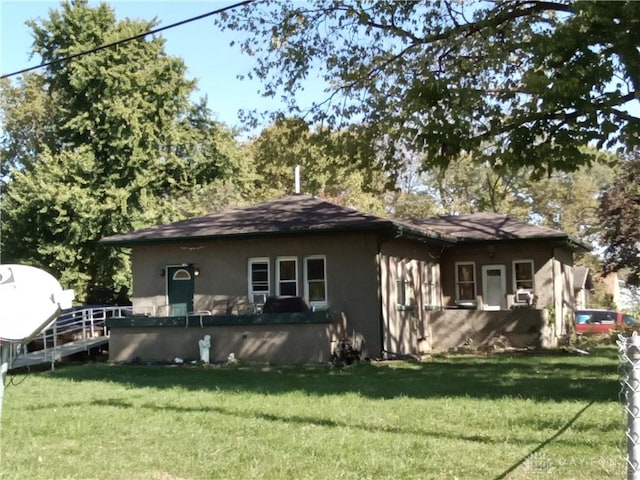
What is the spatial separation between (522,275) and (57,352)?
14186 mm

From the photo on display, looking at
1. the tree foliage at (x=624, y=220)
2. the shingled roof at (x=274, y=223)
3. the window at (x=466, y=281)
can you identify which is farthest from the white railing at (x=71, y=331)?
the tree foliage at (x=624, y=220)

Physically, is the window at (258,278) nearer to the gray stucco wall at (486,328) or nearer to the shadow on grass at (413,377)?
the shadow on grass at (413,377)

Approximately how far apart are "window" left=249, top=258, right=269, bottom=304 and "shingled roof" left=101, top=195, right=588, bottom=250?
97 cm

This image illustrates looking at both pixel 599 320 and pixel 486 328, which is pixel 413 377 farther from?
pixel 599 320

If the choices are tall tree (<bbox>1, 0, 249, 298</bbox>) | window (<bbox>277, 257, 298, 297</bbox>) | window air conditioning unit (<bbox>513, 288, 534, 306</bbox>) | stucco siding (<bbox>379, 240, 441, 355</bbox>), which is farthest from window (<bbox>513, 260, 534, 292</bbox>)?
tall tree (<bbox>1, 0, 249, 298</bbox>)

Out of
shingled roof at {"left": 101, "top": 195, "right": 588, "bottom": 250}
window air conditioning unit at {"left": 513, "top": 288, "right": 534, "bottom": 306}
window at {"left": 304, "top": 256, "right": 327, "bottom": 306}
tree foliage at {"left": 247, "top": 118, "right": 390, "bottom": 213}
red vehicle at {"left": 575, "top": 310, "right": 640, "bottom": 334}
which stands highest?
tree foliage at {"left": 247, "top": 118, "right": 390, "bottom": 213}

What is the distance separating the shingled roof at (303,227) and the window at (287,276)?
1006 mm

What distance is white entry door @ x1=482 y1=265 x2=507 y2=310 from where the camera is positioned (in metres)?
22.3

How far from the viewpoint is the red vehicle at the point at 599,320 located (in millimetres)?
27745

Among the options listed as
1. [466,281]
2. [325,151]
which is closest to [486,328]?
[466,281]

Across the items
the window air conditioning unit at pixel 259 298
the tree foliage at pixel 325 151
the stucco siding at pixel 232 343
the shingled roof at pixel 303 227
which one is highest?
the tree foliage at pixel 325 151

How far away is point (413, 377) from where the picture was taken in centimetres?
1280

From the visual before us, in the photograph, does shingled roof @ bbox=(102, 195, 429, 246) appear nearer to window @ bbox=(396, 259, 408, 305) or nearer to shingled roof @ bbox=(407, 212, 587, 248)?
window @ bbox=(396, 259, 408, 305)

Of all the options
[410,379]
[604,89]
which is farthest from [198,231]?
[604,89]
